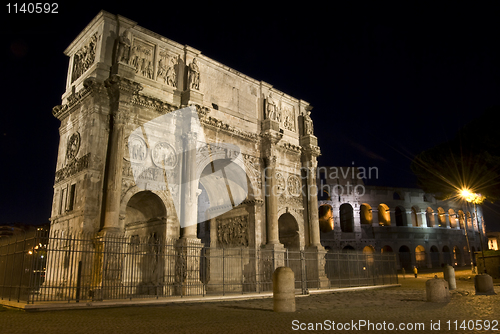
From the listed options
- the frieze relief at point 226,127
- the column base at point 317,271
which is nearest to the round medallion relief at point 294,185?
the column base at point 317,271

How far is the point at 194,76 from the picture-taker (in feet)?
54.9

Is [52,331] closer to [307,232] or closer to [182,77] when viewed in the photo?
[182,77]

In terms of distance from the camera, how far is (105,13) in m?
14.8

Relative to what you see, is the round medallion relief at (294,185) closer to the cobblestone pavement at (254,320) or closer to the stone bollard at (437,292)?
the stone bollard at (437,292)

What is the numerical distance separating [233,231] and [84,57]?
10.4 m

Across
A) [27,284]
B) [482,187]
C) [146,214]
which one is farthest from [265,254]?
[482,187]

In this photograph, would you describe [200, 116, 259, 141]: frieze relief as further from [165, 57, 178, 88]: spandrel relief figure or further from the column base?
the column base

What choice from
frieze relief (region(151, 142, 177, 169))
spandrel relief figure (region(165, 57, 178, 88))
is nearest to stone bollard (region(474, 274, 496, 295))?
frieze relief (region(151, 142, 177, 169))

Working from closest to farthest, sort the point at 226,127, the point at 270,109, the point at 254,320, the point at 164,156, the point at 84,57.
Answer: the point at 254,320 < the point at 164,156 < the point at 84,57 < the point at 226,127 < the point at 270,109

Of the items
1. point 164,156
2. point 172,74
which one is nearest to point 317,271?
point 164,156

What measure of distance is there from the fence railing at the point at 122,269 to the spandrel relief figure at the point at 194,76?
6.53m

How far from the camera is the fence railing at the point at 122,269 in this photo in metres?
10.4

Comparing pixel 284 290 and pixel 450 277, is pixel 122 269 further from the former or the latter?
pixel 450 277

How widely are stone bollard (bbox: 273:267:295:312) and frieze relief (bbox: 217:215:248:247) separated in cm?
956
